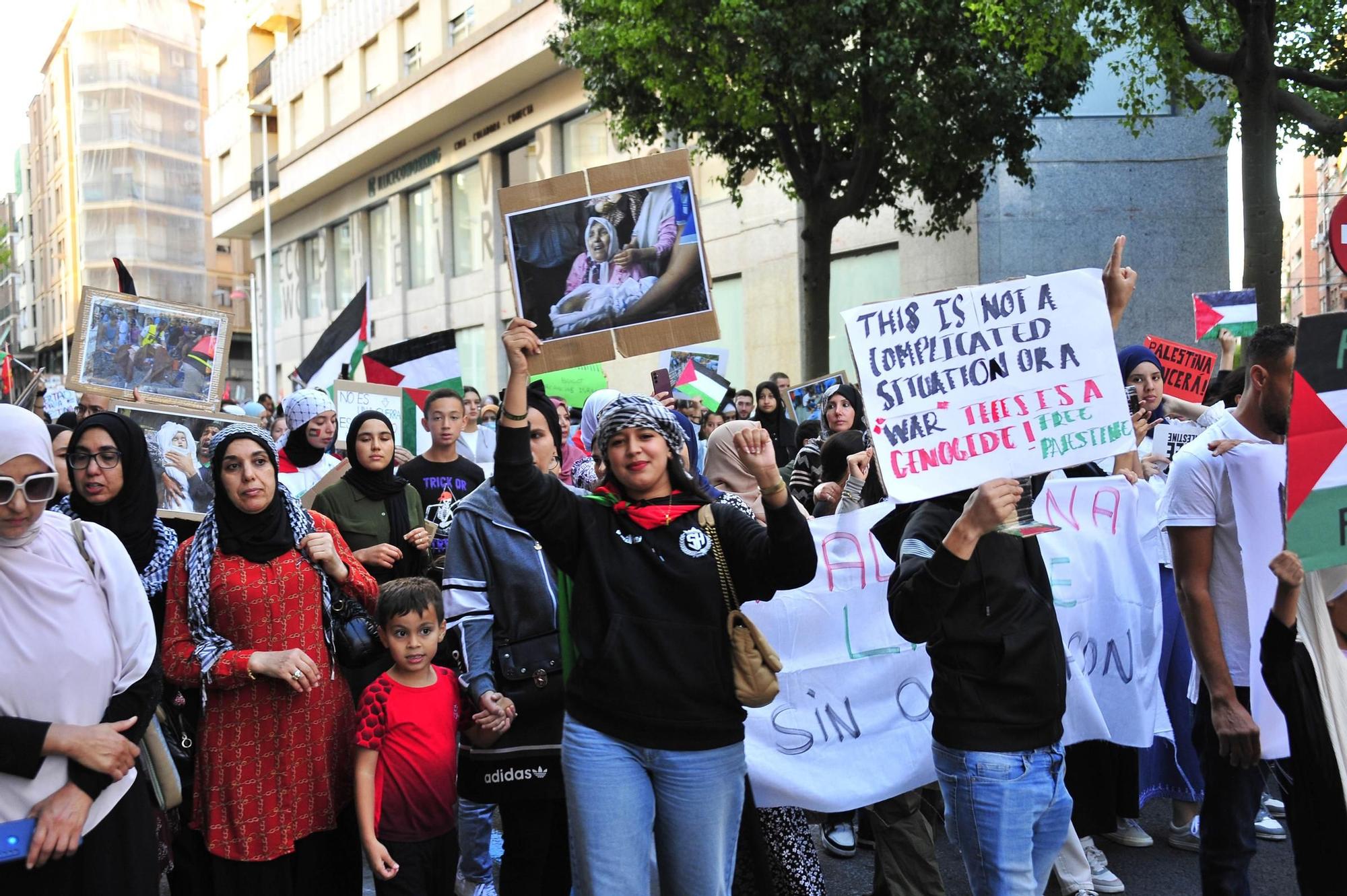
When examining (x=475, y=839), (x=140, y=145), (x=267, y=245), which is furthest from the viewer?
(x=140, y=145)

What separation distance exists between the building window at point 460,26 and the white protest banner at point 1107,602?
27807 millimetres

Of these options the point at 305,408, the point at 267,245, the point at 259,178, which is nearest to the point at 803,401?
the point at 305,408

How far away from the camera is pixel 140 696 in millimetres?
3291

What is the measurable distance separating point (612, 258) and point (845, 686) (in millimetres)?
2001

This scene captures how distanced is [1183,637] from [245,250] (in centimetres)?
6599

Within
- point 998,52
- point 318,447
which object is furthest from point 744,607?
point 998,52

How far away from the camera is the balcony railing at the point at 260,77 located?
43781 millimetres

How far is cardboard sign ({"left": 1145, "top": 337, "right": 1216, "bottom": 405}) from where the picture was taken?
830 centimetres

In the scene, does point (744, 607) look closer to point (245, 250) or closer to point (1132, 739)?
point (1132, 739)

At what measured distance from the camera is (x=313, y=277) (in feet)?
141

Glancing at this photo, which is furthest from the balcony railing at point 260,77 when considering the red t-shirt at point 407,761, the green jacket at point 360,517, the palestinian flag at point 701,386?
the red t-shirt at point 407,761

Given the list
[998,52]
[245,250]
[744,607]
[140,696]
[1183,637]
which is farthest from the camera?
[245,250]

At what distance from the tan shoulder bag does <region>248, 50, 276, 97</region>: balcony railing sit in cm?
4423

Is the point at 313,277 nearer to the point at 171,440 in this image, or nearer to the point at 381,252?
the point at 381,252
